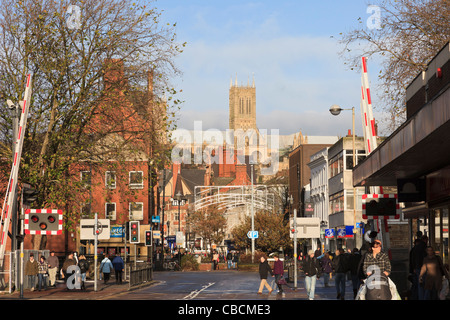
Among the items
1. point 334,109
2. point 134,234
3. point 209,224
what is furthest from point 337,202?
point 209,224

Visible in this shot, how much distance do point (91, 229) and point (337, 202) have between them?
151ft

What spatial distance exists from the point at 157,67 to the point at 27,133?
6.47 meters

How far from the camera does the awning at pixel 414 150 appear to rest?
45.6 feet

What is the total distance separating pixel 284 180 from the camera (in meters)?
132

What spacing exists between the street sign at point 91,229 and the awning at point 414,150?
12.7 meters

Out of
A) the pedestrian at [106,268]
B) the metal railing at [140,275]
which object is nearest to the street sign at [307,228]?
the metal railing at [140,275]

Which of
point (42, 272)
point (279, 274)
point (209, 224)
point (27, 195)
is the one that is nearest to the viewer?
point (27, 195)

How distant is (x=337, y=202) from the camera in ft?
250

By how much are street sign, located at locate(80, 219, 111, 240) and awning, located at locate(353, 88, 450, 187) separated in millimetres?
12736

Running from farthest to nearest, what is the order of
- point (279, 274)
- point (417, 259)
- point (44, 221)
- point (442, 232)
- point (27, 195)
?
point (279, 274), point (27, 195), point (44, 221), point (442, 232), point (417, 259)

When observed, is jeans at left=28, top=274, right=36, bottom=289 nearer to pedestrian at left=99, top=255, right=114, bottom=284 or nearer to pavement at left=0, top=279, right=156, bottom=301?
pavement at left=0, top=279, right=156, bottom=301

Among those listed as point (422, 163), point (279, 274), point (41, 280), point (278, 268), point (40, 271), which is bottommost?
point (41, 280)

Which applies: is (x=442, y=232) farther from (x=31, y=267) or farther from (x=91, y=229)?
(x=31, y=267)

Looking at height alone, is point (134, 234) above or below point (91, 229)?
below
